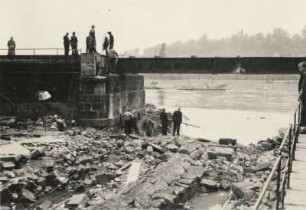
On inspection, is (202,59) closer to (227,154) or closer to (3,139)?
(227,154)

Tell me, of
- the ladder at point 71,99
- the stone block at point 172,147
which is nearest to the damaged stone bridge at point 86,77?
the ladder at point 71,99

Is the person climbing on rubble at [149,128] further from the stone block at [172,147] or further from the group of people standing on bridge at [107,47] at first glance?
the stone block at [172,147]

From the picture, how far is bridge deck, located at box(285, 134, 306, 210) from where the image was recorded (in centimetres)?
596

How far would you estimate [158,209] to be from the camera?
9.23 metres

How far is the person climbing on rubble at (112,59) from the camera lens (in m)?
21.6

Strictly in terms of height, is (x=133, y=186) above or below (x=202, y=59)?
below

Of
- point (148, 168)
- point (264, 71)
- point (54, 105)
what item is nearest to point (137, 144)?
point (148, 168)

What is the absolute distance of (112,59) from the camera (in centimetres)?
2170

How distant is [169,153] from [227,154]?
2182mm

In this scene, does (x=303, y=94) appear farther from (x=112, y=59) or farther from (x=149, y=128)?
(x=149, y=128)

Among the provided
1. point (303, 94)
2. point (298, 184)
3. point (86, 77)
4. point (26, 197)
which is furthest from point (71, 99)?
point (298, 184)

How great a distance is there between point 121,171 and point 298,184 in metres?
7.15

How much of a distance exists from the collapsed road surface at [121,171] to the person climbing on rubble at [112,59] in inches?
202

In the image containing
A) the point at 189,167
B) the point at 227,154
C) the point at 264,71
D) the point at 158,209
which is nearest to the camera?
the point at 158,209
